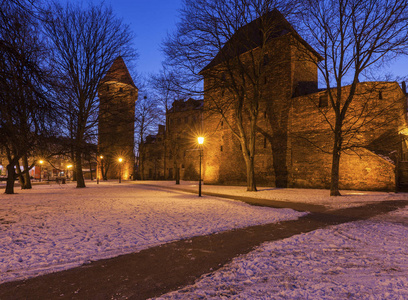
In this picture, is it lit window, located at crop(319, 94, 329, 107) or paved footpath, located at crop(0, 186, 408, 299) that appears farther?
lit window, located at crop(319, 94, 329, 107)

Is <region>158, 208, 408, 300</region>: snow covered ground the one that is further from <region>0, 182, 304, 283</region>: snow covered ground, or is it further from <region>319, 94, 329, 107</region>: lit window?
<region>319, 94, 329, 107</region>: lit window

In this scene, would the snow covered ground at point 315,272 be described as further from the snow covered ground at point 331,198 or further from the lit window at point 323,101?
the lit window at point 323,101

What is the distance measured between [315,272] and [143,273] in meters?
2.48

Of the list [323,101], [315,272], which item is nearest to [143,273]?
[315,272]

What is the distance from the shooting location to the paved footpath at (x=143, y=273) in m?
2.87

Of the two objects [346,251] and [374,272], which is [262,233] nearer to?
[346,251]

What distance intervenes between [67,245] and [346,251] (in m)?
5.28

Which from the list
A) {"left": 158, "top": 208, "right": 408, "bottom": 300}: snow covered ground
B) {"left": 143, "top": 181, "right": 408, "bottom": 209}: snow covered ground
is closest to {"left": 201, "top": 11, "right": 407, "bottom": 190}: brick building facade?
{"left": 143, "top": 181, "right": 408, "bottom": 209}: snow covered ground

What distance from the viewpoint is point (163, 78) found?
58.3 ft

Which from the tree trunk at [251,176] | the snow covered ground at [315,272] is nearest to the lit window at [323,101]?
the tree trunk at [251,176]

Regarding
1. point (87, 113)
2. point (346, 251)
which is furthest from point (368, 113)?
point (87, 113)

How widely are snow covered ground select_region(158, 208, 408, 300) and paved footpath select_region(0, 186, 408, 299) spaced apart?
31cm

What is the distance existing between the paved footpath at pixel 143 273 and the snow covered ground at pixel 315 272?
31 centimetres

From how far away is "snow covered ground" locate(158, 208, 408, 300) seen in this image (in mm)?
2760
